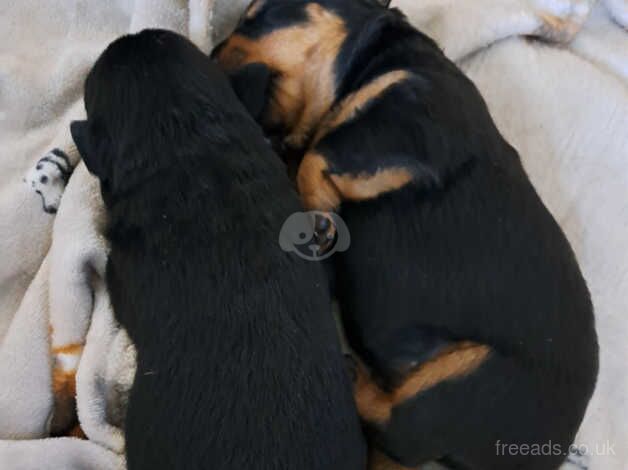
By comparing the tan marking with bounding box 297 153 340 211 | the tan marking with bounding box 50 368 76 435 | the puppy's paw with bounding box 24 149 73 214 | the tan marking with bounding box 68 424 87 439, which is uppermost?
the tan marking with bounding box 297 153 340 211

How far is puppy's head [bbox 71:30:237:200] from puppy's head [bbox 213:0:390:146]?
0.21 m

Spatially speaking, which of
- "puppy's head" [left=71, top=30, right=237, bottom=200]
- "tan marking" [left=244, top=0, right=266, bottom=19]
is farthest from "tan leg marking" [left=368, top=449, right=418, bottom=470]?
"tan marking" [left=244, top=0, right=266, bottom=19]

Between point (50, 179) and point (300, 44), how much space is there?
62 centimetres

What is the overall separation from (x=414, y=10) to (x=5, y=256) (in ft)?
3.93

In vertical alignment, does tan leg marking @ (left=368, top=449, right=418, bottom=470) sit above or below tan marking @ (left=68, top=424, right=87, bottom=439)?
above

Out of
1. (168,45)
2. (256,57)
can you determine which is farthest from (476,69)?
(168,45)

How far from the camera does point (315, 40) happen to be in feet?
5.30

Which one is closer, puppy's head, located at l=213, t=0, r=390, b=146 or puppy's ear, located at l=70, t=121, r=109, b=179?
puppy's ear, located at l=70, t=121, r=109, b=179

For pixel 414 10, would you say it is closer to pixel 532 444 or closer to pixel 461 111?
pixel 461 111

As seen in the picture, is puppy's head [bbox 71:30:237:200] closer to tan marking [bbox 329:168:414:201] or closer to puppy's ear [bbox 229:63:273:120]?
puppy's ear [bbox 229:63:273:120]

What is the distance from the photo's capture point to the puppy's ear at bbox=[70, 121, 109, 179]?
4.44ft

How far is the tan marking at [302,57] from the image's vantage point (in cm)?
161

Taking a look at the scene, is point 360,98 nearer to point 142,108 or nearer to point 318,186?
point 318,186

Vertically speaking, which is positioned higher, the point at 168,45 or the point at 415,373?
the point at 168,45
